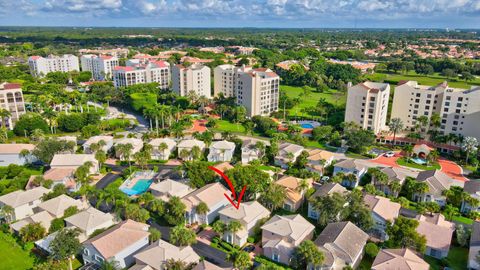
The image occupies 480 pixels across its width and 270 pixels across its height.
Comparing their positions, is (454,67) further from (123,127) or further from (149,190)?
(149,190)

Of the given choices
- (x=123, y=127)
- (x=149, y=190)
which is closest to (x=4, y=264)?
(x=149, y=190)

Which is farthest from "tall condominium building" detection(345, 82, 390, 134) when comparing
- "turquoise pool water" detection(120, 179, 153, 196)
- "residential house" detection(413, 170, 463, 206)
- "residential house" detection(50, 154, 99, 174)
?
"residential house" detection(50, 154, 99, 174)

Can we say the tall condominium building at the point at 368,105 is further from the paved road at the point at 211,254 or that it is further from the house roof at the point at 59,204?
the house roof at the point at 59,204

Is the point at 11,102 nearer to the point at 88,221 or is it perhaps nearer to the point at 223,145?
the point at 223,145

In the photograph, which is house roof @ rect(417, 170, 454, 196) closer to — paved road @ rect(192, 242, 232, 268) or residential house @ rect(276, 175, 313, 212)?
residential house @ rect(276, 175, 313, 212)

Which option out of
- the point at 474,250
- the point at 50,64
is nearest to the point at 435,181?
the point at 474,250
